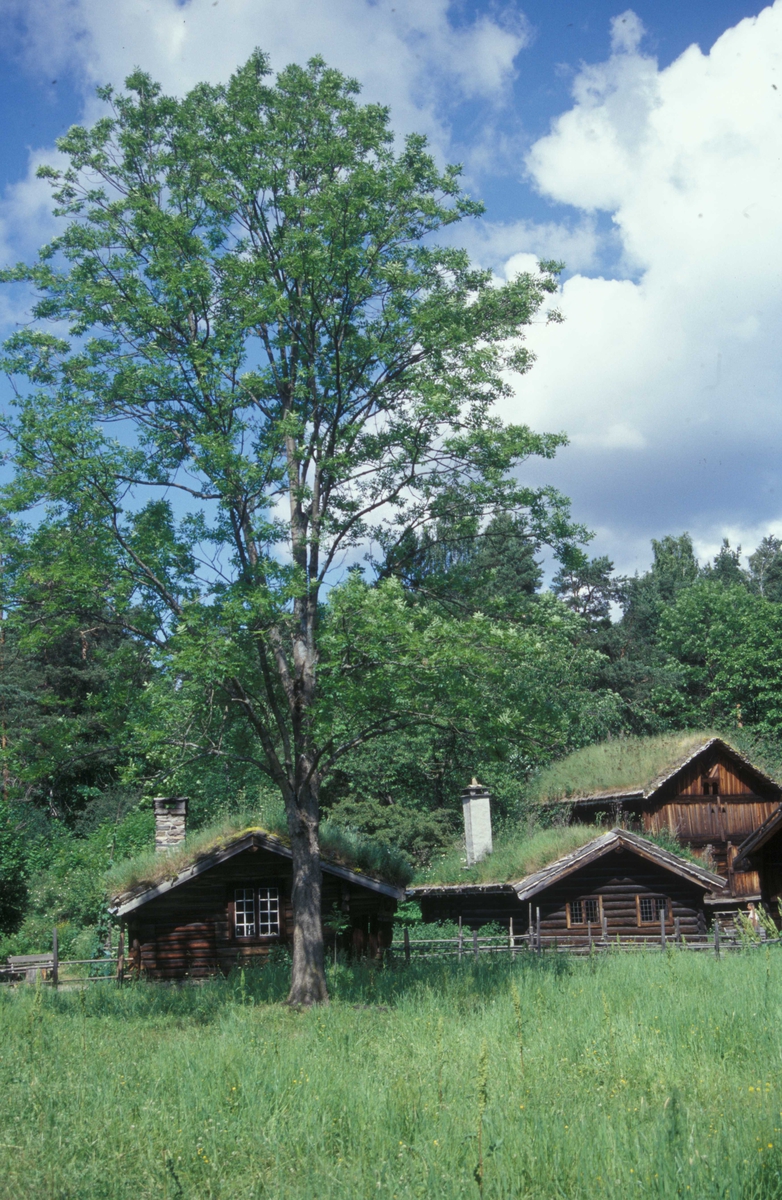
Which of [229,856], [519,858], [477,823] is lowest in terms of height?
[519,858]

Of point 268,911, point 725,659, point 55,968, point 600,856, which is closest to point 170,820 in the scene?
point 268,911

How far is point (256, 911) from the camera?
24766 millimetres

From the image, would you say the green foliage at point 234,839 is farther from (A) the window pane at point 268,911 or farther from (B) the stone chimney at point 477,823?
(B) the stone chimney at point 477,823

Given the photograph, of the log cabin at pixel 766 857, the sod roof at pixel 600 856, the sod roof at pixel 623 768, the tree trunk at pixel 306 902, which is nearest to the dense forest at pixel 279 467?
the tree trunk at pixel 306 902

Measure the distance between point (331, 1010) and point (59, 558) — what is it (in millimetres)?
8567

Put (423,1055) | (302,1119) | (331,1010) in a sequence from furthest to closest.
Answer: (331,1010) → (423,1055) → (302,1119)

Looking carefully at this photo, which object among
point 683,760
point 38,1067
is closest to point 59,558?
point 38,1067

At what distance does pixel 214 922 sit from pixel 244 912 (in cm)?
78

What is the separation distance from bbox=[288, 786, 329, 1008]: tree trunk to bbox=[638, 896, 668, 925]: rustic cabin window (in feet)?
53.5

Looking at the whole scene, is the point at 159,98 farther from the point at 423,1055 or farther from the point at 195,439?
the point at 423,1055

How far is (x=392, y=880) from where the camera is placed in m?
24.4

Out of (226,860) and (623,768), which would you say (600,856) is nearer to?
(623,768)

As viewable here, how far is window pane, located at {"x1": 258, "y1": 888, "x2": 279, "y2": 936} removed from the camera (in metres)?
24.8

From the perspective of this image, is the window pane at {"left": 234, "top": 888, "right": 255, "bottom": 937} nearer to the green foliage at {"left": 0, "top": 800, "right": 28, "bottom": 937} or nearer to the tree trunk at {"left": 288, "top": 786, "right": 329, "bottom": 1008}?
the tree trunk at {"left": 288, "top": 786, "right": 329, "bottom": 1008}
